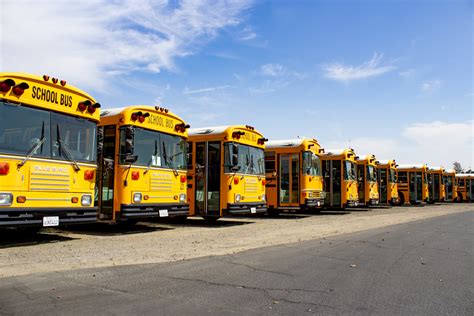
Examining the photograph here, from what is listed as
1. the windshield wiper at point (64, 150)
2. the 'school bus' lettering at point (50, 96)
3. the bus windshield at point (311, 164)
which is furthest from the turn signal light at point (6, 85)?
the bus windshield at point (311, 164)

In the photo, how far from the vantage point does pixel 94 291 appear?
529cm

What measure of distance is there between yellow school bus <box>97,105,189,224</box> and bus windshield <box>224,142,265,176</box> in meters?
1.94

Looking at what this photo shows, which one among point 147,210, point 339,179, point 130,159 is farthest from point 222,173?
point 339,179

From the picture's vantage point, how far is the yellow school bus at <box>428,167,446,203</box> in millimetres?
35625

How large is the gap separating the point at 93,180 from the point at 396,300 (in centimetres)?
717

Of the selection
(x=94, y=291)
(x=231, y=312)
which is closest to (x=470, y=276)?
(x=231, y=312)

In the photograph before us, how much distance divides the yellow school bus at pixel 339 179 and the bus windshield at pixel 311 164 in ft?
8.03

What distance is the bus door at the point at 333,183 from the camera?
73.4ft

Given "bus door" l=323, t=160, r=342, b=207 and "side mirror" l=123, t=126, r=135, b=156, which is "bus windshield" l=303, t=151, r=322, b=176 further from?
"side mirror" l=123, t=126, r=135, b=156

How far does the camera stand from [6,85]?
8.24 metres

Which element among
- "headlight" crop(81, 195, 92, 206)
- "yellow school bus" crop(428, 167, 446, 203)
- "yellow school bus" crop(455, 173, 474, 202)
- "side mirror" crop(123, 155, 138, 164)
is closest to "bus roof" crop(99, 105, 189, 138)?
"side mirror" crop(123, 155, 138, 164)

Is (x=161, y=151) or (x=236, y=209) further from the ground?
(x=161, y=151)

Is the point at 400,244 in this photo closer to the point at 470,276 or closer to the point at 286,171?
the point at 470,276

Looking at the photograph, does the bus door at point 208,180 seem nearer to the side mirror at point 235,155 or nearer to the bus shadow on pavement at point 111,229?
the side mirror at point 235,155
